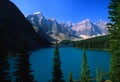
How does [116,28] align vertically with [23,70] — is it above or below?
above

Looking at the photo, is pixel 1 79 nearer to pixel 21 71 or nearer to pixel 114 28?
pixel 21 71

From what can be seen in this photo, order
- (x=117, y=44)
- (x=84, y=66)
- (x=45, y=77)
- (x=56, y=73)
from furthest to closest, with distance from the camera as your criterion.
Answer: (x=45, y=77) < (x=84, y=66) < (x=56, y=73) < (x=117, y=44)

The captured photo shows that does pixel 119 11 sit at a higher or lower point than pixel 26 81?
higher

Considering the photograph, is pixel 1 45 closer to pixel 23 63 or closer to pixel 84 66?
pixel 23 63

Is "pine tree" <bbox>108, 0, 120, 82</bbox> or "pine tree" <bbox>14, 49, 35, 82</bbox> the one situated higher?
"pine tree" <bbox>108, 0, 120, 82</bbox>

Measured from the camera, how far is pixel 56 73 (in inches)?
1540

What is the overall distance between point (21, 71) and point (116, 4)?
13.5 meters

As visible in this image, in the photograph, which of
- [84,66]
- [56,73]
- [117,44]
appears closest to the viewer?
[117,44]

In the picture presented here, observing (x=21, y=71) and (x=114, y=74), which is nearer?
(x=21, y=71)

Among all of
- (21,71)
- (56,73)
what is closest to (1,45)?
(21,71)

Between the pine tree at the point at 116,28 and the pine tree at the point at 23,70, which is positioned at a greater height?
the pine tree at the point at 116,28

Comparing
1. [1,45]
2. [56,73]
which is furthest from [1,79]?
[56,73]

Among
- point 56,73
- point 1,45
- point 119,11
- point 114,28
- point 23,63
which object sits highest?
point 119,11

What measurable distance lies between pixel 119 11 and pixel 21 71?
13.1 m
